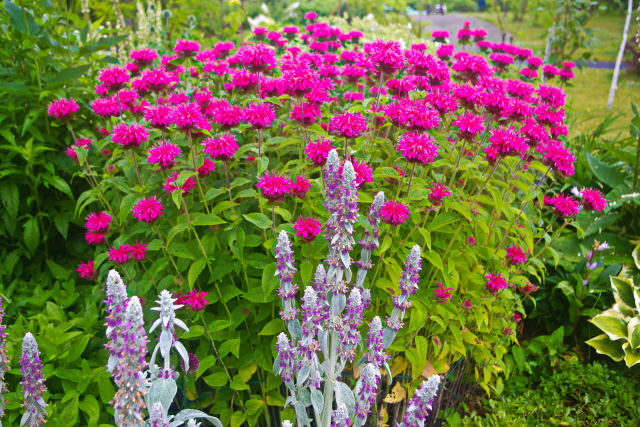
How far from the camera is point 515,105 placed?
2.13 m

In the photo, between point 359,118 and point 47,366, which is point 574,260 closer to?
point 359,118

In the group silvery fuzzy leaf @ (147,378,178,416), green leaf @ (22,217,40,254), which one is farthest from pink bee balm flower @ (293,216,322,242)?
green leaf @ (22,217,40,254)

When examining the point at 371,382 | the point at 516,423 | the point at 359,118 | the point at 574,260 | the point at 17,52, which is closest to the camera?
the point at 371,382

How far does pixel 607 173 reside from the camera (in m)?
3.77

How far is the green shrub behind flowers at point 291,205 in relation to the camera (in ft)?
5.97

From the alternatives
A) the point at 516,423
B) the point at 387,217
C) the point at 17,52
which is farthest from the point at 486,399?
the point at 17,52

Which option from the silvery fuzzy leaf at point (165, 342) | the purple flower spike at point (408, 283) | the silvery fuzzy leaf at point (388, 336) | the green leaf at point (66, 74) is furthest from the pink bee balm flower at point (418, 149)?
the green leaf at point (66, 74)

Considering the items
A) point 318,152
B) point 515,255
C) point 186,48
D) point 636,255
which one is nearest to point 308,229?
point 318,152

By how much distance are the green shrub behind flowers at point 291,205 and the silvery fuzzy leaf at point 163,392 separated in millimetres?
468

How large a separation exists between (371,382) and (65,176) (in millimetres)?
2616

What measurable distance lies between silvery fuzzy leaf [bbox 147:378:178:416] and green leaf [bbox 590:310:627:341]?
2.72 meters

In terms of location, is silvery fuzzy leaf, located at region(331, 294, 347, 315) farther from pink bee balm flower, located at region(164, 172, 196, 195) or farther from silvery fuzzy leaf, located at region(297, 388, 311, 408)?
pink bee balm flower, located at region(164, 172, 196, 195)

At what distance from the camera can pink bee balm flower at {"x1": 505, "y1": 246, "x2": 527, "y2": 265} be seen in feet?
7.23

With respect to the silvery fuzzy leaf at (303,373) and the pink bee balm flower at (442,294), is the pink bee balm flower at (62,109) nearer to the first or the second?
the silvery fuzzy leaf at (303,373)
